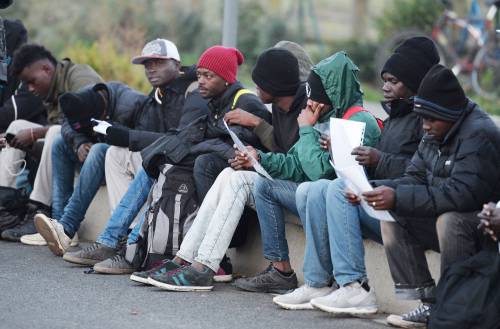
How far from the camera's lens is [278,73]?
813 cm

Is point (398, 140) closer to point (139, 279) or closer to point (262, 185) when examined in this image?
point (262, 185)

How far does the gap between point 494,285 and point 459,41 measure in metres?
11.1

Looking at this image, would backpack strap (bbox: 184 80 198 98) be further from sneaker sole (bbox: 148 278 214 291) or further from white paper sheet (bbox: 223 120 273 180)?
sneaker sole (bbox: 148 278 214 291)

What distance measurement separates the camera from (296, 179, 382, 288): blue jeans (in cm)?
689

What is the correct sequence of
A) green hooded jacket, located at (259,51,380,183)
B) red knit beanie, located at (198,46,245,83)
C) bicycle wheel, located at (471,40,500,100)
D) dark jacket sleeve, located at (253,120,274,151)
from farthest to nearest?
bicycle wheel, located at (471,40,500,100), red knit beanie, located at (198,46,245,83), dark jacket sleeve, located at (253,120,274,151), green hooded jacket, located at (259,51,380,183)

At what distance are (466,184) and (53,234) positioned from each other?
3666 mm

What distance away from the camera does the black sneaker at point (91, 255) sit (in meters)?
8.59

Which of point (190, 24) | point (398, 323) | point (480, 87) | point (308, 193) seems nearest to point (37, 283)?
point (308, 193)

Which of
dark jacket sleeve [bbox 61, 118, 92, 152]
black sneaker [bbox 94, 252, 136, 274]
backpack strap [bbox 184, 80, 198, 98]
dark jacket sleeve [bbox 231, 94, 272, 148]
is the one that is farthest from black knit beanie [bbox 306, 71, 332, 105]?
dark jacket sleeve [bbox 61, 118, 92, 152]

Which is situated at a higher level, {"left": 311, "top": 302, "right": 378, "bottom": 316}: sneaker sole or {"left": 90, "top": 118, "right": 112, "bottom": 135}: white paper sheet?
{"left": 90, "top": 118, "right": 112, "bottom": 135}: white paper sheet

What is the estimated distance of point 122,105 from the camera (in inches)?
373

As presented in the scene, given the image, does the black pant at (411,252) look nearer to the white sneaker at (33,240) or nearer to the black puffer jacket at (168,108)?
the black puffer jacket at (168,108)

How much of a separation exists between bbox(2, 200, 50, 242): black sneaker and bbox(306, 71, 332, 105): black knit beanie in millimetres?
3097

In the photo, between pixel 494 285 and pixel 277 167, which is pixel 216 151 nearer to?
pixel 277 167
